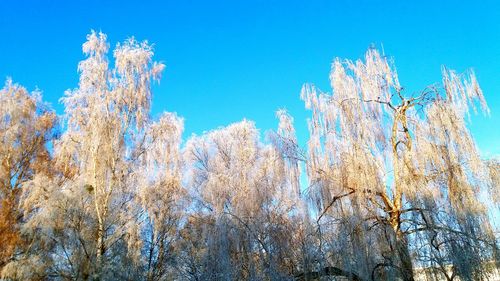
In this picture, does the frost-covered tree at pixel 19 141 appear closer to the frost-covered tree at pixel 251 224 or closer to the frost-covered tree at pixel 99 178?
the frost-covered tree at pixel 99 178

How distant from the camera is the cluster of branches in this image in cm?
714

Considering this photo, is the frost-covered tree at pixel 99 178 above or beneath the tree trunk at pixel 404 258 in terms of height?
above

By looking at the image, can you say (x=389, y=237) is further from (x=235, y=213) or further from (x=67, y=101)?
(x=67, y=101)

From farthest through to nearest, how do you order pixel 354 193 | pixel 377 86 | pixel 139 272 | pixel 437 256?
pixel 139 272 → pixel 377 86 → pixel 354 193 → pixel 437 256

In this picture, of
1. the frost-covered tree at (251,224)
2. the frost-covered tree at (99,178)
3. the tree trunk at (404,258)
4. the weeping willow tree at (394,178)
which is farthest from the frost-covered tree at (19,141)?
the tree trunk at (404,258)

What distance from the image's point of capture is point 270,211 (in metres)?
8.96

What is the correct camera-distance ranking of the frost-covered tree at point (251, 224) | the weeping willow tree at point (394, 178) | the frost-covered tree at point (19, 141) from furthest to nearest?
the frost-covered tree at point (19, 141) → the frost-covered tree at point (251, 224) → the weeping willow tree at point (394, 178)

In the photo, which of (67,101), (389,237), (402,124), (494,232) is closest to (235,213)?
(389,237)

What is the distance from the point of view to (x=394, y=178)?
7734 millimetres

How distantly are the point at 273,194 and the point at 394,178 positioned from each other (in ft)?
8.95

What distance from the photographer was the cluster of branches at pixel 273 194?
7.14 meters

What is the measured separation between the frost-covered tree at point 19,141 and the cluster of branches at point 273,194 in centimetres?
6

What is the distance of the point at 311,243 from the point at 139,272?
5.71m

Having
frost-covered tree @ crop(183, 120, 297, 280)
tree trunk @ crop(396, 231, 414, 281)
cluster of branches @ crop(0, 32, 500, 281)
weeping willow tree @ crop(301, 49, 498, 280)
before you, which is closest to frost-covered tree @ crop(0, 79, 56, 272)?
cluster of branches @ crop(0, 32, 500, 281)
